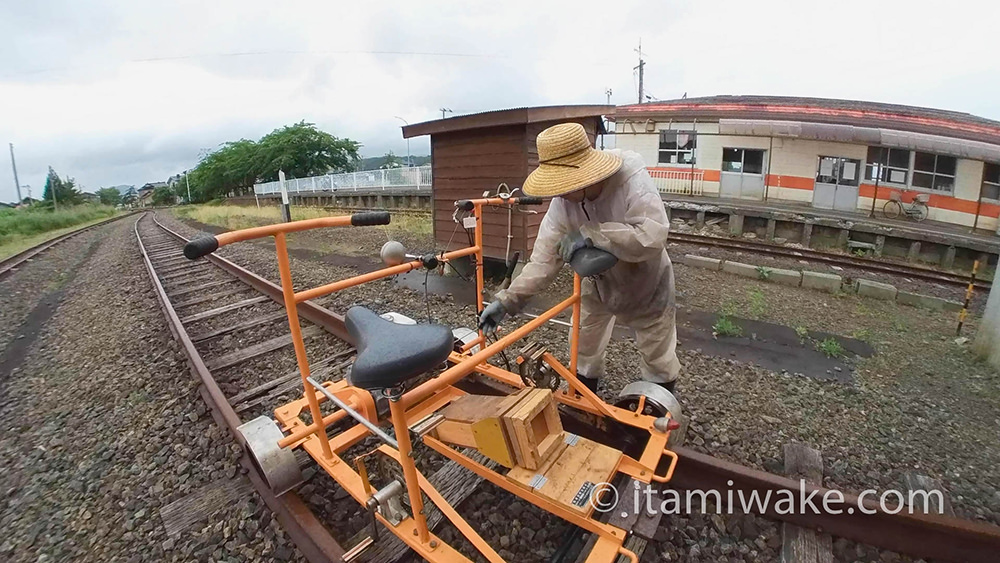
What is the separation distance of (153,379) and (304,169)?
39.7 metres

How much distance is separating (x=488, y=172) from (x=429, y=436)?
5.58m

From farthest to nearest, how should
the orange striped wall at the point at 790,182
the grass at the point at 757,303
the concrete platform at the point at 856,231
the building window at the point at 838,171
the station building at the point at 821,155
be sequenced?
1. the orange striped wall at the point at 790,182
2. the building window at the point at 838,171
3. the station building at the point at 821,155
4. the concrete platform at the point at 856,231
5. the grass at the point at 757,303

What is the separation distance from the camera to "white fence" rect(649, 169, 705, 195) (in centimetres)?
1795

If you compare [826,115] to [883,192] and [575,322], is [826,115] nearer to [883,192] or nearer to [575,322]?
[883,192]

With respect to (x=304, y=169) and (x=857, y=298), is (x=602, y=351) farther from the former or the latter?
(x=304, y=169)

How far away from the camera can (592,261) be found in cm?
221

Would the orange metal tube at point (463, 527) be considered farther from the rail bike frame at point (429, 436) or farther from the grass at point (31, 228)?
the grass at point (31, 228)

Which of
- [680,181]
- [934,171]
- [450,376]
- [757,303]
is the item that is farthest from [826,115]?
[450,376]

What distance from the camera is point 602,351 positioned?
3238 millimetres

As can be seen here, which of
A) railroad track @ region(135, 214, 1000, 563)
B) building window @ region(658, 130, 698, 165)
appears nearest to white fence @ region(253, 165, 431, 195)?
building window @ region(658, 130, 698, 165)

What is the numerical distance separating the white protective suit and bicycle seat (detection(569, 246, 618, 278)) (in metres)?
0.06

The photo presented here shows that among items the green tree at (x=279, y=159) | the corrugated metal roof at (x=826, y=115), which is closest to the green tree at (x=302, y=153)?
the green tree at (x=279, y=159)

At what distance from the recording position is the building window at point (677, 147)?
17953 millimetres

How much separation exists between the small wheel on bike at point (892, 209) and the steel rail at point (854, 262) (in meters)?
6.39
